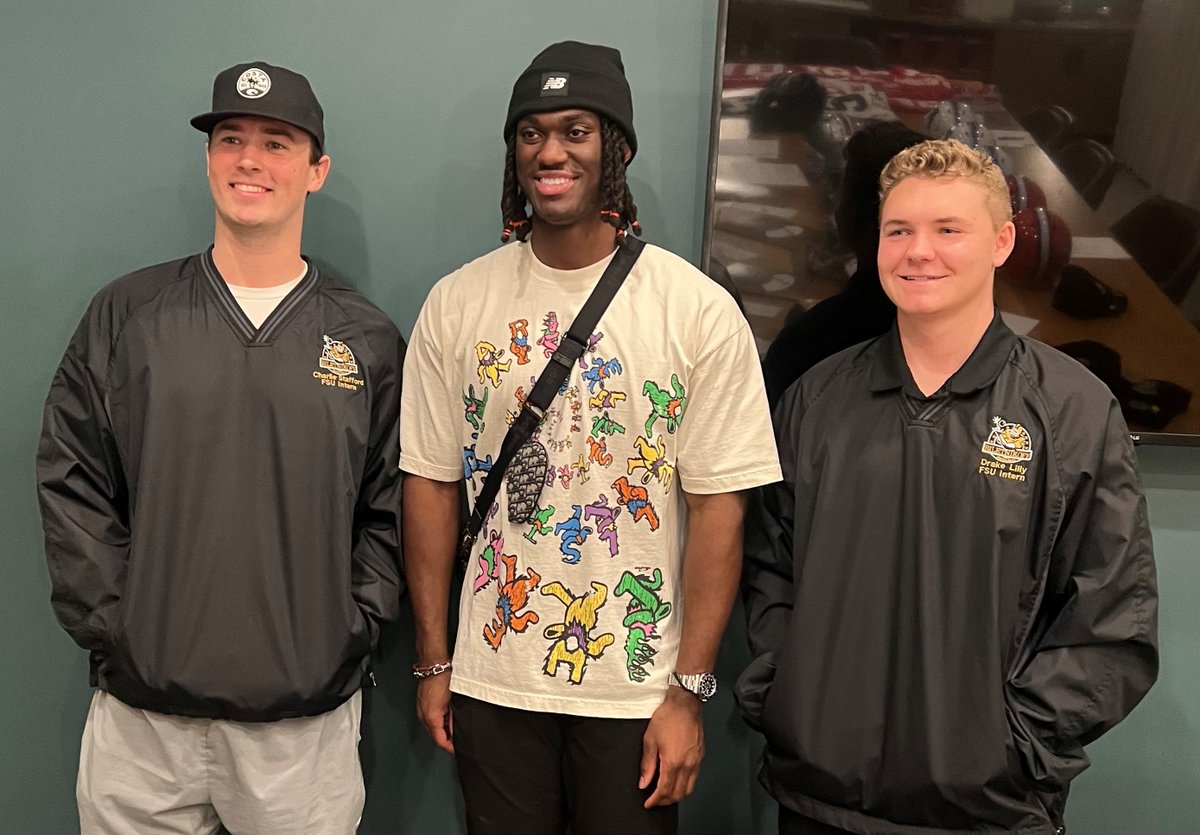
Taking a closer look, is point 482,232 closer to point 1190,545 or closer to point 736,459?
point 736,459

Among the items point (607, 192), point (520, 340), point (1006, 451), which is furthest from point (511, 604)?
point (1006, 451)

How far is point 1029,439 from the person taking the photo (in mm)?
1609

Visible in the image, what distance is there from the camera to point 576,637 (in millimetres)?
1735

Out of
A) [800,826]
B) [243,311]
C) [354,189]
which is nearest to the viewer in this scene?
[800,826]

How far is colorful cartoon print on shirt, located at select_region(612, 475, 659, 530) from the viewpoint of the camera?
175cm

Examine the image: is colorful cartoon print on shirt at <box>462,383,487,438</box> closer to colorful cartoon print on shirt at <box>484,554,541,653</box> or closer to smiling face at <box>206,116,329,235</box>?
colorful cartoon print on shirt at <box>484,554,541,653</box>

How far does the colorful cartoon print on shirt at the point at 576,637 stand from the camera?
173 cm

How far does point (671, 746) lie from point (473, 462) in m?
0.60

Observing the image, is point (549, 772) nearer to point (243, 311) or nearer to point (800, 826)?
point (800, 826)

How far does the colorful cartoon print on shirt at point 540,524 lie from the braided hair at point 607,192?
0.47 m

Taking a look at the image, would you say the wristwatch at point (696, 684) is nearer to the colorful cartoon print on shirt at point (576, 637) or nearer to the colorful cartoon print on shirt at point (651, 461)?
the colorful cartoon print on shirt at point (576, 637)

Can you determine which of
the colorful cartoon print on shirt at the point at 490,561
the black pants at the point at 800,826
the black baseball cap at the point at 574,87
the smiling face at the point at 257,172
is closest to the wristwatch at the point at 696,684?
the black pants at the point at 800,826

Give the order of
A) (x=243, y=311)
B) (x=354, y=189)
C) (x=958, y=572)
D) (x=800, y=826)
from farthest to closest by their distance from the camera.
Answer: (x=354, y=189), (x=243, y=311), (x=800, y=826), (x=958, y=572)

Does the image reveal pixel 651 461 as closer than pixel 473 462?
Yes
